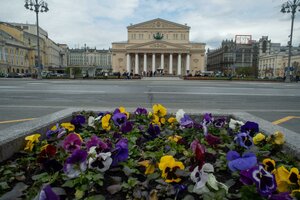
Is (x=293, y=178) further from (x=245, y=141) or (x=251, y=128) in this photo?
(x=251, y=128)

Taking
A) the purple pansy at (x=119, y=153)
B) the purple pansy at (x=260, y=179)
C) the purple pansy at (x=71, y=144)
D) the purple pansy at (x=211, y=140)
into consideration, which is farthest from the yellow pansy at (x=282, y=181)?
the purple pansy at (x=71, y=144)

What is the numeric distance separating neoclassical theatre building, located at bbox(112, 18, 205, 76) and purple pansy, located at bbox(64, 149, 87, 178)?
8224 centimetres

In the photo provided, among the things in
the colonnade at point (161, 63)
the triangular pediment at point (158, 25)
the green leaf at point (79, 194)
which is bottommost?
the green leaf at point (79, 194)

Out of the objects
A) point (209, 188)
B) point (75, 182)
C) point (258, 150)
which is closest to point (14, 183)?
point (75, 182)

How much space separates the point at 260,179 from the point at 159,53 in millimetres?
82879

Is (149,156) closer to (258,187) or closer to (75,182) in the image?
(75,182)

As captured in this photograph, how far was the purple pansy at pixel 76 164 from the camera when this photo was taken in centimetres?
157

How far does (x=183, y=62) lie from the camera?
8706 centimetres

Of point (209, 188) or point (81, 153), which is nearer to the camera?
point (209, 188)

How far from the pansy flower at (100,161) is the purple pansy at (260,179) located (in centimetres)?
89

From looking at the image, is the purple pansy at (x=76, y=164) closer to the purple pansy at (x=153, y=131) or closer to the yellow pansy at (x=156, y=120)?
the purple pansy at (x=153, y=131)

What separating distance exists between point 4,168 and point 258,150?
2.15 m

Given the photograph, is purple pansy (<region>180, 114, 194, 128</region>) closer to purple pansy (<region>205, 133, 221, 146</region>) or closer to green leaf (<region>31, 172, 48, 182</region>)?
purple pansy (<region>205, 133, 221, 146</region>)

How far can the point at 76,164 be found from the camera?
5.29ft
